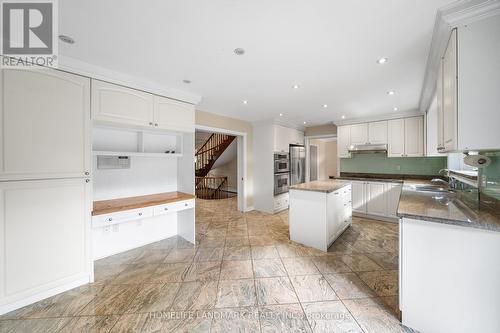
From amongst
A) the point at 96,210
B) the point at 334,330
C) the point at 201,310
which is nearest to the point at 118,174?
the point at 96,210

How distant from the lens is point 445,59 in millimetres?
1621

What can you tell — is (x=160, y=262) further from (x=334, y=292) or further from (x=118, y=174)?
(x=334, y=292)

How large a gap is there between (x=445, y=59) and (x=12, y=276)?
14.0 ft

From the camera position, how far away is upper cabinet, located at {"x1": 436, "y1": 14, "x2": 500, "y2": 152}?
1.26 meters

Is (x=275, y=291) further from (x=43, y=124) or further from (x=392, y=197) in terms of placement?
(x=392, y=197)

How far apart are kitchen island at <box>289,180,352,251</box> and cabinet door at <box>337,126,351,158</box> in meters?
2.01

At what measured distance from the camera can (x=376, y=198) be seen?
4.11 meters

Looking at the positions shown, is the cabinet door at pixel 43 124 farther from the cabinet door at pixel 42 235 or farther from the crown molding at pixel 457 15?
the crown molding at pixel 457 15

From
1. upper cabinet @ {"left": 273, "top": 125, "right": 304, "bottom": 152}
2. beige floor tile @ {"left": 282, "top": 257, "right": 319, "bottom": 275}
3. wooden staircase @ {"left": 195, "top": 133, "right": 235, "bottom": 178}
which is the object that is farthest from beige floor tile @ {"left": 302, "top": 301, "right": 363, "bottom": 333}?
wooden staircase @ {"left": 195, "top": 133, "right": 235, "bottom": 178}

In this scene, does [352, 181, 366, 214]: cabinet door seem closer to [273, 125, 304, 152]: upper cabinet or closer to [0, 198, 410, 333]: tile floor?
[0, 198, 410, 333]: tile floor

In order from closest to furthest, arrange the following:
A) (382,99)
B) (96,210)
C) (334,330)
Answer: (334,330) → (96,210) → (382,99)

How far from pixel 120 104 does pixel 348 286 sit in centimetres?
331

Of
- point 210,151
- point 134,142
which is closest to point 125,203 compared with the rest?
point 134,142

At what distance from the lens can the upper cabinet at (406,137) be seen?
3.95 m
